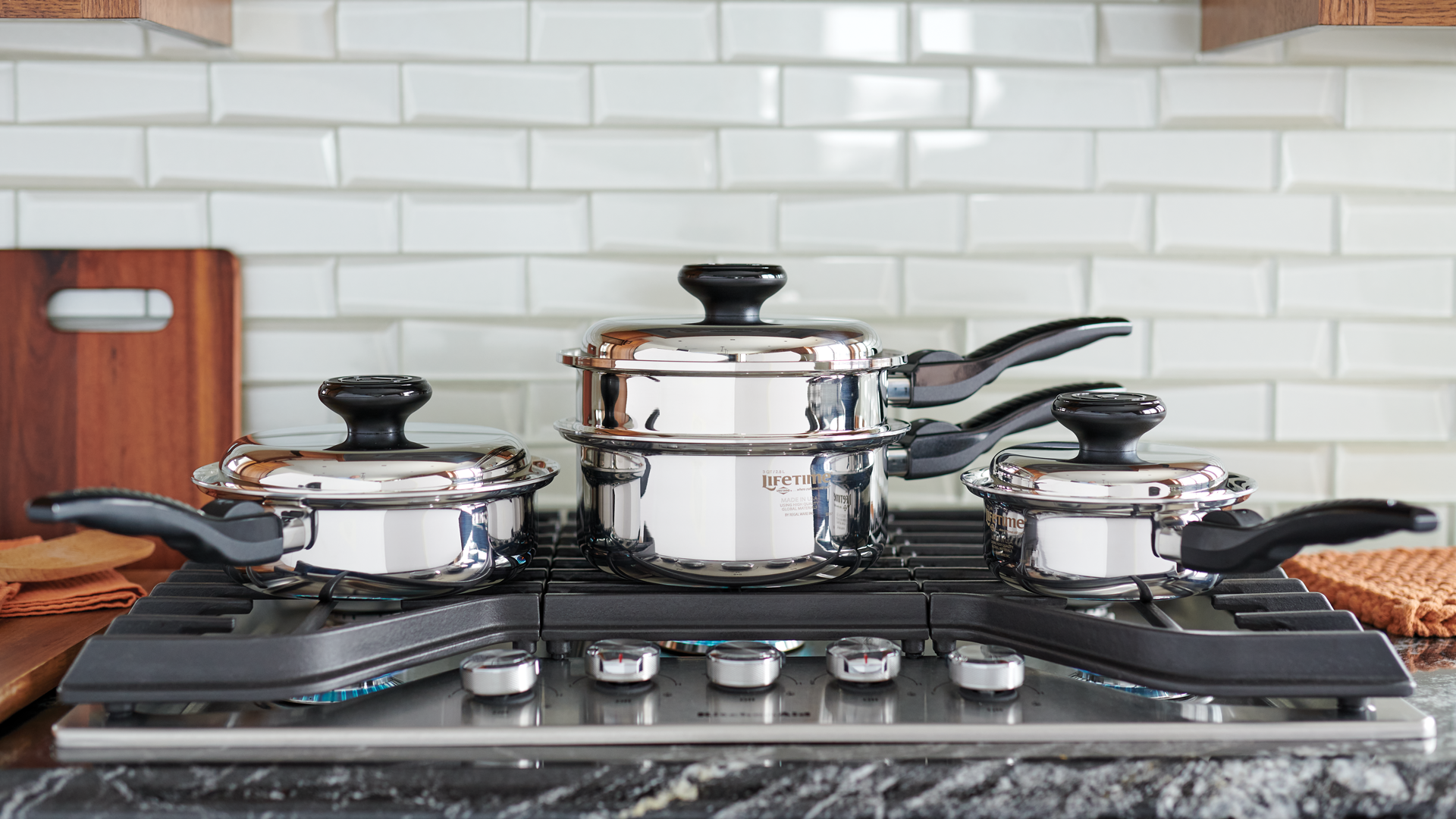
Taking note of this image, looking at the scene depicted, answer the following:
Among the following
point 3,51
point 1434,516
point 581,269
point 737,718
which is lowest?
point 737,718

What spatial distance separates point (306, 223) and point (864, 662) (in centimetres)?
81

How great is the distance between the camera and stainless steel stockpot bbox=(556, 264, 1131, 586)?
797 mm

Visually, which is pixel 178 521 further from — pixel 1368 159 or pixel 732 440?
pixel 1368 159

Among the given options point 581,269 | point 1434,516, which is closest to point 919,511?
point 581,269

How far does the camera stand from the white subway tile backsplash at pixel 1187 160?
3.97 ft

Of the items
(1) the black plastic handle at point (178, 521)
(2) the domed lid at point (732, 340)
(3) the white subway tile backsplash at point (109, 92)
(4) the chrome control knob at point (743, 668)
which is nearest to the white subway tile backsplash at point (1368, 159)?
(2) the domed lid at point (732, 340)

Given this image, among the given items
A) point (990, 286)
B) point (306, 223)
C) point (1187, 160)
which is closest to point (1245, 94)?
point (1187, 160)

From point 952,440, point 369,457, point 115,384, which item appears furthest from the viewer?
point 115,384

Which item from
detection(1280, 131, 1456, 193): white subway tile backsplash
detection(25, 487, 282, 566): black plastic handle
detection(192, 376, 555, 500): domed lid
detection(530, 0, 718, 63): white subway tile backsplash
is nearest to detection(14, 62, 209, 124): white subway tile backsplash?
detection(530, 0, 718, 63): white subway tile backsplash

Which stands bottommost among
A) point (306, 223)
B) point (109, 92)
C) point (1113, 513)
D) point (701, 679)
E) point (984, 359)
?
point (701, 679)

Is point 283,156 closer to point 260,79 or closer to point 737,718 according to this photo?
point 260,79

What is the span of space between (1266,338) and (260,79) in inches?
45.8

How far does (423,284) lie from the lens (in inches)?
47.4

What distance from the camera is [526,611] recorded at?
822 mm
